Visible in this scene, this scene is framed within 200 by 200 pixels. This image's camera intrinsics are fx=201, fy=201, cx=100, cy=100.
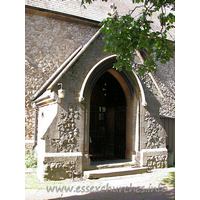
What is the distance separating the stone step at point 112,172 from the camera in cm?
628

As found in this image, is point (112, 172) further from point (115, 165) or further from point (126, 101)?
point (126, 101)

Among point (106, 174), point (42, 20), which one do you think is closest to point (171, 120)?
point (106, 174)

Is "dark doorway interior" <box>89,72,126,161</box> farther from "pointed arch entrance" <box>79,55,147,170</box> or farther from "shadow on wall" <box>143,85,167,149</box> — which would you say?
"shadow on wall" <box>143,85,167,149</box>

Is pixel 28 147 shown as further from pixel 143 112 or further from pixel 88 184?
pixel 143 112

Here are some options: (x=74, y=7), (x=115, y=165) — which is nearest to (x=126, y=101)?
(x=115, y=165)

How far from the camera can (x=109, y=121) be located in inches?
430

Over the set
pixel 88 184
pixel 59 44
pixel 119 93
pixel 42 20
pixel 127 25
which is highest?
pixel 42 20

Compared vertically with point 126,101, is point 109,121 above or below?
below

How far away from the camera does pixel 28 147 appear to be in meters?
8.38

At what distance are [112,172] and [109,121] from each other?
4.57m

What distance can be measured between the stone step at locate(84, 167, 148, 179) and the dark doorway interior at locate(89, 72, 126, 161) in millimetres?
1348

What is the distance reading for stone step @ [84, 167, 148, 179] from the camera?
20.6 feet

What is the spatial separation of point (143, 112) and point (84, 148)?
104 inches

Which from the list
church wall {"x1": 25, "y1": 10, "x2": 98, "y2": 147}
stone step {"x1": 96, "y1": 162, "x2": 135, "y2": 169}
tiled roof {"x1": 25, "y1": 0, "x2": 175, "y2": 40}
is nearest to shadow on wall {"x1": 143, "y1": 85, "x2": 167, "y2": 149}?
stone step {"x1": 96, "y1": 162, "x2": 135, "y2": 169}
